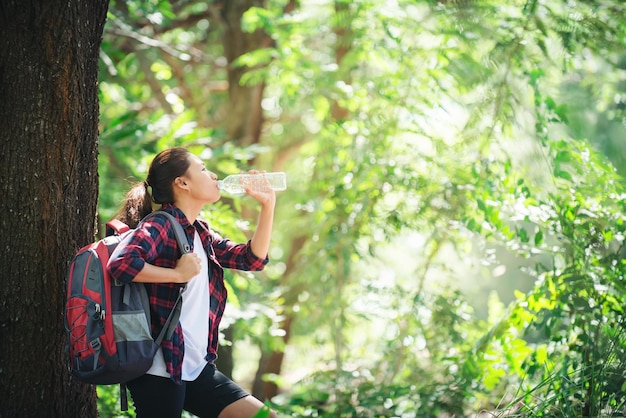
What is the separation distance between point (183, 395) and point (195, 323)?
24 cm

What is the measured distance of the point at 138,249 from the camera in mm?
2098

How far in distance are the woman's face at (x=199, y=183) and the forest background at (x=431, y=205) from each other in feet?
1.73

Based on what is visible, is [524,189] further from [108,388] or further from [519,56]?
[108,388]

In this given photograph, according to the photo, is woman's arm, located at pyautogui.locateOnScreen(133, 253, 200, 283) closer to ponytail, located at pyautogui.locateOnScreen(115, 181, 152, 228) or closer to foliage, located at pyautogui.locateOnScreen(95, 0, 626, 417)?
ponytail, located at pyautogui.locateOnScreen(115, 181, 152, 228)

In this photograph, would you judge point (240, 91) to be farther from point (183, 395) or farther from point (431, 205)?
point (183, 395)

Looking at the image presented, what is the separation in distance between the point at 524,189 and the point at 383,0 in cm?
211

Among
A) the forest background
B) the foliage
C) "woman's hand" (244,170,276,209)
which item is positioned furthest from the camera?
the foliage

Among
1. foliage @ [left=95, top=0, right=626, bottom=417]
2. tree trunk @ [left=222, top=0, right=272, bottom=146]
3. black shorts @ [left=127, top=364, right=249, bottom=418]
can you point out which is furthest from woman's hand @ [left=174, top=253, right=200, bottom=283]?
tree trunk @ [left=222, top=0, right=272, bottom=146]

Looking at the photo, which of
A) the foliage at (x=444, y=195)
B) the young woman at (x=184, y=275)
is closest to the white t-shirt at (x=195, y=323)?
the young woman at (x=184, y=275)

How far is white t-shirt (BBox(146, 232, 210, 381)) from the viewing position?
2.25 meters

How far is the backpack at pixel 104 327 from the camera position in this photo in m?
2.06

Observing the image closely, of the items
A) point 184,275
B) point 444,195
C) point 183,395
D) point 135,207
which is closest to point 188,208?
point 135,207

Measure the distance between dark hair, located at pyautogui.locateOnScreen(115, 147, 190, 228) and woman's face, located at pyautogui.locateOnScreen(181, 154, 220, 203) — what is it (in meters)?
0.02

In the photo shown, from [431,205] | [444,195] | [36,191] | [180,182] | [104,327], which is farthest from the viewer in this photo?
[431,205]
